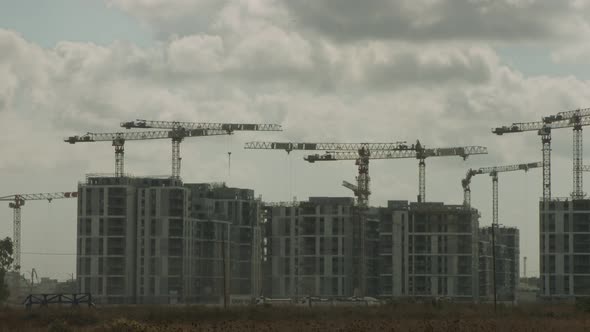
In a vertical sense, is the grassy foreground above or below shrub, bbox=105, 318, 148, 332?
below

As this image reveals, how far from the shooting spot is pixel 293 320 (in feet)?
305

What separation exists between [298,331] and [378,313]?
122 ft

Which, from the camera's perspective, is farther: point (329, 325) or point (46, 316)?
point (46, 316)

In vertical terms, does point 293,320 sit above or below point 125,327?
below

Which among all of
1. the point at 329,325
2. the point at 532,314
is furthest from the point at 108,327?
the point at 532,314

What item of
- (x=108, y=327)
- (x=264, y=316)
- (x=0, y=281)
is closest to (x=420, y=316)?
(x=264, y=316)

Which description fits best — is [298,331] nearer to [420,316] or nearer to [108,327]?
[108,327]

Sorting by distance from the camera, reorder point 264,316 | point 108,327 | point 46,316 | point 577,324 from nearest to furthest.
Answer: point 108,327 → point 577,324 → point 46,316 → point 264,316

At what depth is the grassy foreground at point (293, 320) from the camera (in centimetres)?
7256

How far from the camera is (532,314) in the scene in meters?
104

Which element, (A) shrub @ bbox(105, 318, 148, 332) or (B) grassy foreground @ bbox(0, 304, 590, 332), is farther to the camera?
(B) grassy foreground @ bbox(0, 304, 590, 332)

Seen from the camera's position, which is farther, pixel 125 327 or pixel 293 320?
pixel 293 320

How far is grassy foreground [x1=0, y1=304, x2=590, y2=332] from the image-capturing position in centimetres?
7256

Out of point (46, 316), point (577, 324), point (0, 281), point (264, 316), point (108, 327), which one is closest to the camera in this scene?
point (108, 327)
